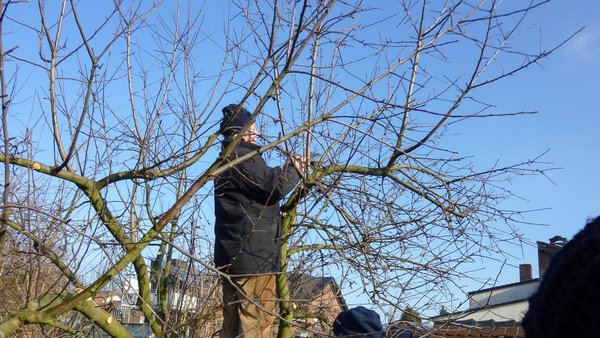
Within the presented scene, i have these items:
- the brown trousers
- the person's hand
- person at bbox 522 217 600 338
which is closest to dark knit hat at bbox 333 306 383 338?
the brown trousers

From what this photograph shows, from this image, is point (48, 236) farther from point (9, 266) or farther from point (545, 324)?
point (545, 324)

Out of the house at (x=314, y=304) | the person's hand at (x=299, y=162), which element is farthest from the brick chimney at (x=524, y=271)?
the person's hand at (x=299, y=162)

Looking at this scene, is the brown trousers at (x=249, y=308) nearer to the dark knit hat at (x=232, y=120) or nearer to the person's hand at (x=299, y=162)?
the person's hand at (x=299, y=162)

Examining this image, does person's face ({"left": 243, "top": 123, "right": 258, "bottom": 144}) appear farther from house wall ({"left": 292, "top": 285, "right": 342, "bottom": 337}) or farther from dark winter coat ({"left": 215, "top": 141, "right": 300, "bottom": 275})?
house wall ({"left": 292, "top": 285, "right": 342, "bottom": 337})

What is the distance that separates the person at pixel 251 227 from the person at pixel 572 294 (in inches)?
128

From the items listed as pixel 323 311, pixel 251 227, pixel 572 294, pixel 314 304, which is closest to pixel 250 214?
pixel 251 227

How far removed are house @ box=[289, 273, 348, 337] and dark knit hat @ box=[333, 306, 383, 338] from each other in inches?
29.2

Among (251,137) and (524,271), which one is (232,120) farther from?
(524,271)

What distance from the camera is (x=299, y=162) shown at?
14.1ft

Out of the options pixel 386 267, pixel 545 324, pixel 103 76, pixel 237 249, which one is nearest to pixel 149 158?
pixel 103 76

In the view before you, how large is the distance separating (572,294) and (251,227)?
11.6 feet

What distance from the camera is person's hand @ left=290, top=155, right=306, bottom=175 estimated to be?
423 cm

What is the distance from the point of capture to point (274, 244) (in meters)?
4.40

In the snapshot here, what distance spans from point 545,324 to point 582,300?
74mm
